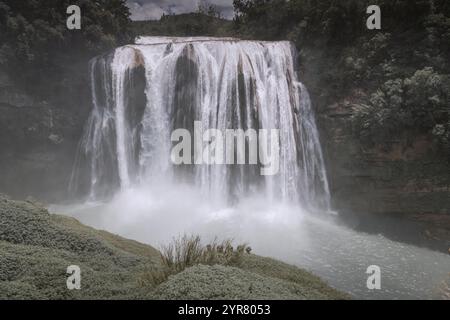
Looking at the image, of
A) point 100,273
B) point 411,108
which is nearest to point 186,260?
point 100,273

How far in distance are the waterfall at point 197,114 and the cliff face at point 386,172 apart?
1.53 metres

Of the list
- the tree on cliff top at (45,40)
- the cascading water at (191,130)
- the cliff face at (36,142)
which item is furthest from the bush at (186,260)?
the tree on cliff top at (45,40)

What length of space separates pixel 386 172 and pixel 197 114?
10.4 metres

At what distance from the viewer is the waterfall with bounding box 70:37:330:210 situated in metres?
22.2

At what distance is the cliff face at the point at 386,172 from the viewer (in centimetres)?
1808

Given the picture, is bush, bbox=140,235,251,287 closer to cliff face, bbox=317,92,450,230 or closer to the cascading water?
the cascading water

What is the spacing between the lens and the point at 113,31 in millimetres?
27734

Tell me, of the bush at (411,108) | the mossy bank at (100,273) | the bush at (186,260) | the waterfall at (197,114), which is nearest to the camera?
the mossy bank at (100,273)

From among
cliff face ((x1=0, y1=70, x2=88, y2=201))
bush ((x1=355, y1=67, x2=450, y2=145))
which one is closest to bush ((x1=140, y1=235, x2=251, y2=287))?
bush ((x1=355, y1=67, x2=450, y2=145))

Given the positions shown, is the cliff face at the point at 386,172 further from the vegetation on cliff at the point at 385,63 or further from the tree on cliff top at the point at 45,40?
the tree on cliff top at the point at 45,40

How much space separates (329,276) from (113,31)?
22.2m

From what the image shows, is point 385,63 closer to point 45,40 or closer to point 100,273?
point 100,273

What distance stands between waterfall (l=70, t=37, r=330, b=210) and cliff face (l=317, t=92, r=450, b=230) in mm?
1526
